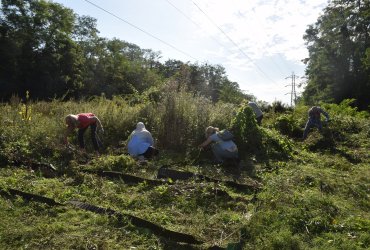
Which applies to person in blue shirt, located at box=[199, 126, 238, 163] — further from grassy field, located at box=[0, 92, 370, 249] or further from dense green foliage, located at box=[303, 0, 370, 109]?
dense green foliage, located at box=[303, 0, 370, 109]

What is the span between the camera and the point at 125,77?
5319 cm

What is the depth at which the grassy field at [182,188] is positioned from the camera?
427 cm

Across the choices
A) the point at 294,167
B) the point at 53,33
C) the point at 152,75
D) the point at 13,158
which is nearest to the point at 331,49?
the point at 152,75

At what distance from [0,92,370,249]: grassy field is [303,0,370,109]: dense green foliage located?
26.3 m

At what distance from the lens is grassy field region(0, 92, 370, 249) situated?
4.27 m

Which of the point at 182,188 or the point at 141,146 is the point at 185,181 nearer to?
the point at 182,188

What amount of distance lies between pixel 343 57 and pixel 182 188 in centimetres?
3632

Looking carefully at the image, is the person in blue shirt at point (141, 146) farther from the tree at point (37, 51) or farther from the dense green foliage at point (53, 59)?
the tree at point (37, 51)

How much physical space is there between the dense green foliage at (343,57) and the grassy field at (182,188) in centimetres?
2628

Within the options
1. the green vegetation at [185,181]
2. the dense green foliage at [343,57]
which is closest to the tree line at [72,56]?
the dense green foliage at [343,57]

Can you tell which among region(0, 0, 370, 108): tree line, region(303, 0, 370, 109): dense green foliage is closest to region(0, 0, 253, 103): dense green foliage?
region(0, 0, 370, 108): tree line

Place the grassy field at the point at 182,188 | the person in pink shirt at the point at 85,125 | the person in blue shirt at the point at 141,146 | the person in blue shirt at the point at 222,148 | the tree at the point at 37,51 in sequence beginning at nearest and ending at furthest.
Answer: the grassy field at the point at 182,188 < the person in blue shirt at the point at 222,148 < the person in blue shirt at the point at 141,146 < the person in pink shirt at the point at 85,125 < the tree at the point at 37,51

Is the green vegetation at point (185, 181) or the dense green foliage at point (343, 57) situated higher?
the dense green foliage at point (343, 57)

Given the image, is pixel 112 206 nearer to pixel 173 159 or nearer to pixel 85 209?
pixel 85 209
